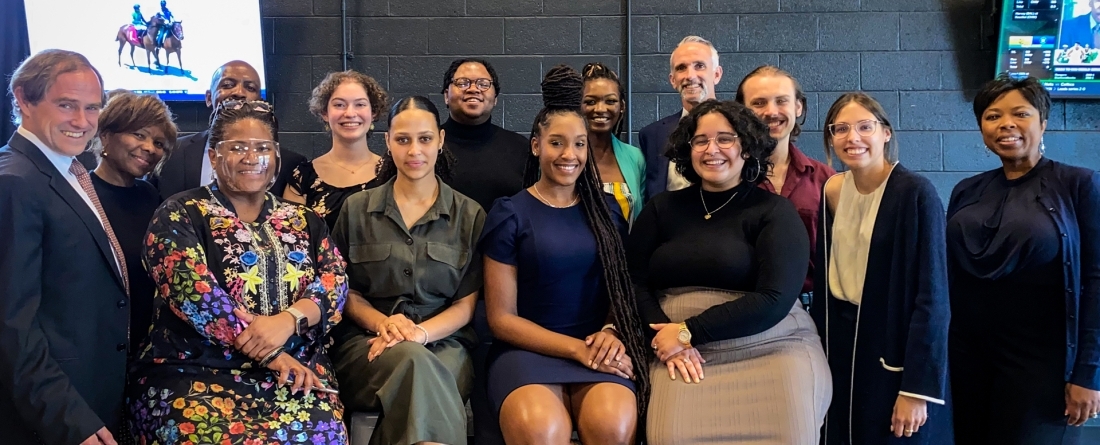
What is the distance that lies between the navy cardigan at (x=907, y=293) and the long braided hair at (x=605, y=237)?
0.67 m

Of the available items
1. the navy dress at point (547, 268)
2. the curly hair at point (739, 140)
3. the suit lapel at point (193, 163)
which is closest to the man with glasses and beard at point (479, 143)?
the navy dress at point (547, 268)

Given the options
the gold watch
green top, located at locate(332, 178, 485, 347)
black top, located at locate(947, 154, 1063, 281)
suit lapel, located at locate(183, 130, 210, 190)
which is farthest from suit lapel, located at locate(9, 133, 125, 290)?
black top, located at locate(947, 154, 1063, 281)

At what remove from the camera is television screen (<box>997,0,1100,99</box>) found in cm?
369

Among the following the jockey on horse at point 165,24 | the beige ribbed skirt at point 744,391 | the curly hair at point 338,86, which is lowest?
the beige ribbed skirt at point 744,391

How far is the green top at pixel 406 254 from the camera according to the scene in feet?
7.86

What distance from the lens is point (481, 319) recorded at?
2.58 meters

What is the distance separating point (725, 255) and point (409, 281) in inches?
38.6

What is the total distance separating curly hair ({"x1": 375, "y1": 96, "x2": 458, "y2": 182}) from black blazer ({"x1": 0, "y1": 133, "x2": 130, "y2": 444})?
0.93 meters

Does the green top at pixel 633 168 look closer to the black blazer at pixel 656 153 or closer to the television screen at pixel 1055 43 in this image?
the black blazer at pixel 656 153

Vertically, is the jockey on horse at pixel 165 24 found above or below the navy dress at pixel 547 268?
above

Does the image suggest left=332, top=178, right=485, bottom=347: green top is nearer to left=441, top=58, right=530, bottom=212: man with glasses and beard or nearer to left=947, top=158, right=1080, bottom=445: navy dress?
left=441, top=58, right=530, bottom=212: man with glasses and beard

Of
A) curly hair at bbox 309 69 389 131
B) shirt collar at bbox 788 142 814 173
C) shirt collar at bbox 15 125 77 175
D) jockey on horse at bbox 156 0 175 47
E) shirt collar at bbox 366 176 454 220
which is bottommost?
shirt collar at bbox 366 176 454 220

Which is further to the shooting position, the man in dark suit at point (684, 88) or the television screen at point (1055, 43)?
the television screen at point (1055, 43)

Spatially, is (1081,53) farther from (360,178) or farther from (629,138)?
(360,178)
